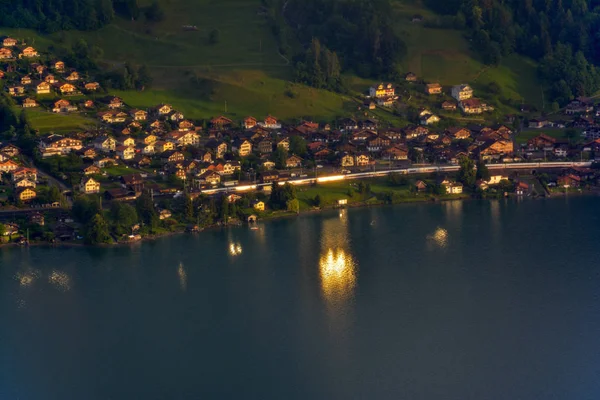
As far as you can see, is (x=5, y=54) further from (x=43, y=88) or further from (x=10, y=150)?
(x=10, y=150)

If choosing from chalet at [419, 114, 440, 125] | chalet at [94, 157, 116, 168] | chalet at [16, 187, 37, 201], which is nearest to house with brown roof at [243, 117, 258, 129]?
chalet at [419, 114, 440, 125]

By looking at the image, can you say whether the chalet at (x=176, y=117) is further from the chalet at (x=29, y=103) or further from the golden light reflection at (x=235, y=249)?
the golden light reflection at (x=235, y=249)

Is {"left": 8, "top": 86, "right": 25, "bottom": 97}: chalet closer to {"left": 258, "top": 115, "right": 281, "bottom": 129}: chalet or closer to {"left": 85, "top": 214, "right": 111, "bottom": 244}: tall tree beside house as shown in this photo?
{"left": 258, "top": 115, "right": 281, "bottom": 129}: chalet

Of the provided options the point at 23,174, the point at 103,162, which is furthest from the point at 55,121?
the point at 23,174

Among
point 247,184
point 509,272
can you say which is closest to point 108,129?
point 247,184

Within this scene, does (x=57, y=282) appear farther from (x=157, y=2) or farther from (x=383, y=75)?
(x=157, y=2)
